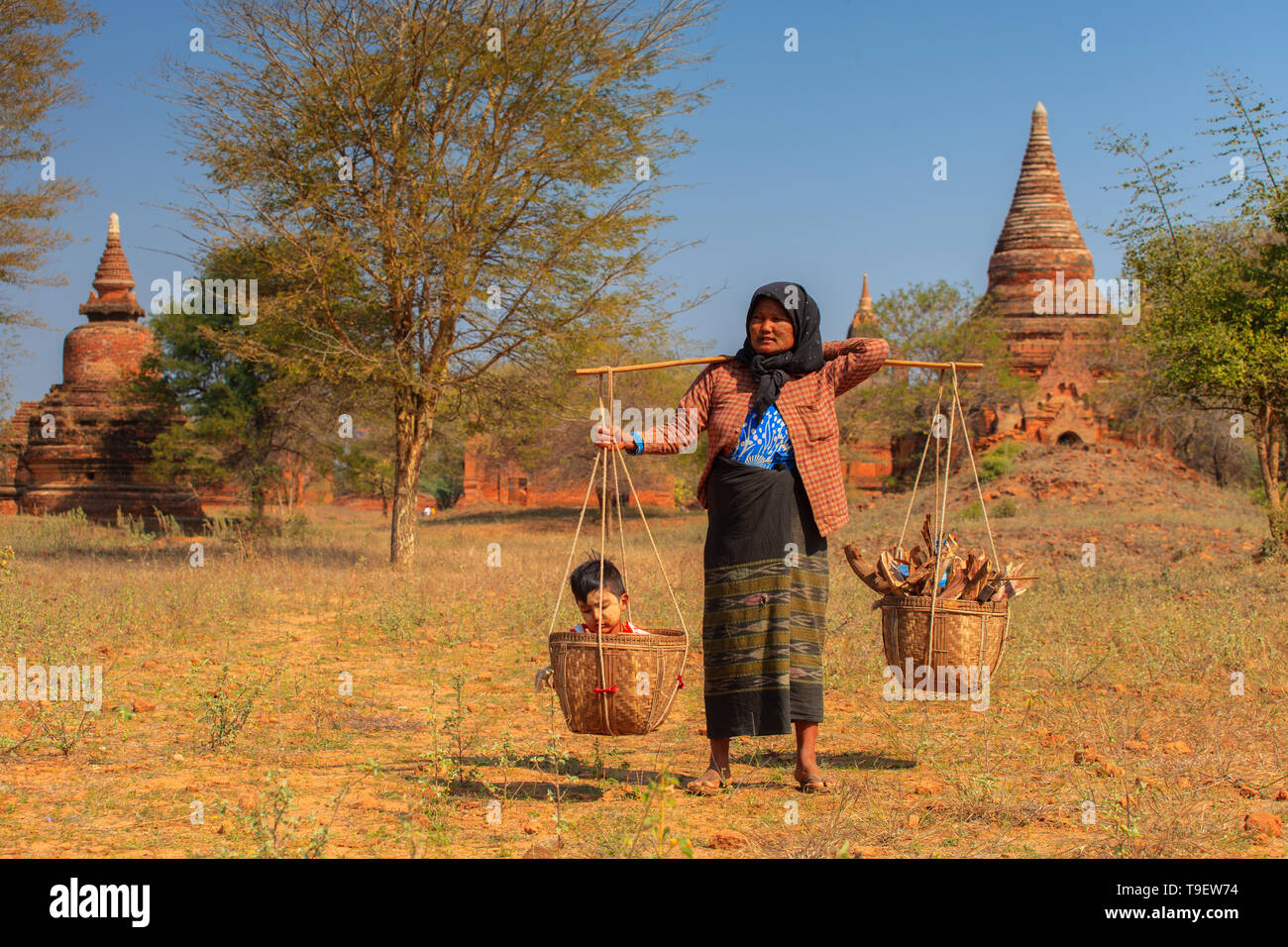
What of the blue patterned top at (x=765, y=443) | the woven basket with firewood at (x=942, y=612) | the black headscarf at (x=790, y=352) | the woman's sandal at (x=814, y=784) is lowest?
the woman's sandal at (x=814, y=784)

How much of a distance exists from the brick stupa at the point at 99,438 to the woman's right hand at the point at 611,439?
2079 cm

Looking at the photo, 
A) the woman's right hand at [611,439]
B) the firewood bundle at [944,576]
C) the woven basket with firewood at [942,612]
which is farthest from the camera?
the firewood bundle at [944,576]

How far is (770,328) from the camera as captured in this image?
15.4 feet

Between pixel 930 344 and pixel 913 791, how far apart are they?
28575 mm

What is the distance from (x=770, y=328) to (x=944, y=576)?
4.44 feet

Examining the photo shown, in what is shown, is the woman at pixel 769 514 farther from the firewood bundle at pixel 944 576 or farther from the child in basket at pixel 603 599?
the firewood bundle at pixel 944 576

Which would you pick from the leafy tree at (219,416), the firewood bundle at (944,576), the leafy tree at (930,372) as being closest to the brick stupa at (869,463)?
the leafy tree at (930,372)

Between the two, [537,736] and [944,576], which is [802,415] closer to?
[944,576]

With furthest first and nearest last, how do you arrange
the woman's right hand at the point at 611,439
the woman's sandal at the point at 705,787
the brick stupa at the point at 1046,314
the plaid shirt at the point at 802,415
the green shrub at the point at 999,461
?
the brick stupa at the point at 1046,314
the green shrub at the point at 999,461
the plaid shirt at the point at 802,415
the woman's sandal at the point at 705,787
the woman's right hand at the point at 611,439

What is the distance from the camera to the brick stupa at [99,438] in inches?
928

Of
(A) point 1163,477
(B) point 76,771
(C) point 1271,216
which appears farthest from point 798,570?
(A) point 1163,477

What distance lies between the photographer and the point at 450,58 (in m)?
13.7

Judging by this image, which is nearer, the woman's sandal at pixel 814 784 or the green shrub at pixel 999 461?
the woman's sandal at pixel 814 784

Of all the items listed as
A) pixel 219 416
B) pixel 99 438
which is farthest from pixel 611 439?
pixel 99 438
